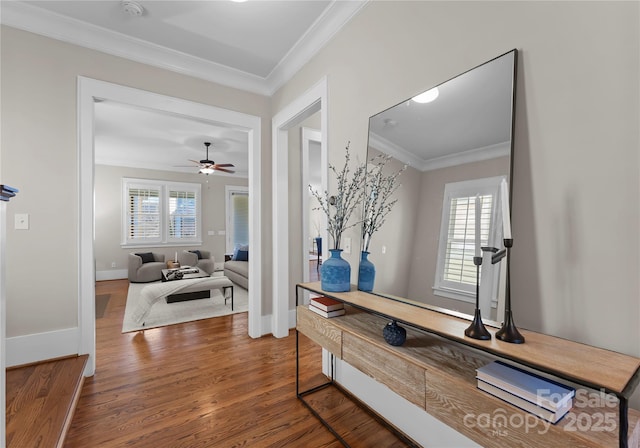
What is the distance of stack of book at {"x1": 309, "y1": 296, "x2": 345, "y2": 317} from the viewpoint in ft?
6.18

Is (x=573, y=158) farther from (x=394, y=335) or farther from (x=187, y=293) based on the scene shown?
(x=187, y=293)

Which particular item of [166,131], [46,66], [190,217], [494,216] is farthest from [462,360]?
[190,217]

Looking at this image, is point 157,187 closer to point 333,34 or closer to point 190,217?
point 190,217

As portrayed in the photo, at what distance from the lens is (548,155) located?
3.73ft

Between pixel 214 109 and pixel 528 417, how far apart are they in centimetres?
339

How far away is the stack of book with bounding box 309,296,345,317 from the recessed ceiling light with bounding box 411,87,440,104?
1328 mm

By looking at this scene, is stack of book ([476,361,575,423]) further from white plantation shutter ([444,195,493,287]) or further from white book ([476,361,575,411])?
white plantation shutter ([444,195,493,287])

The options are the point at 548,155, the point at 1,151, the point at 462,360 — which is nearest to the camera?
the point at 548,155

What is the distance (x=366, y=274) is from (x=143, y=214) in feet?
23.0

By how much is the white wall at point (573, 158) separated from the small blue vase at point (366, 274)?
83 cm

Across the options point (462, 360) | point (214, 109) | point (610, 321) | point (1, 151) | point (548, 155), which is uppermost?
point (214, 109)

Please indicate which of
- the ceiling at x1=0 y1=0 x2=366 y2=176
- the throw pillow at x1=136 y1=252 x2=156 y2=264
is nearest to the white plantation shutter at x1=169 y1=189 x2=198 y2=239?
the throw pillow at x1=136 y1=252 x2=156 y2=264

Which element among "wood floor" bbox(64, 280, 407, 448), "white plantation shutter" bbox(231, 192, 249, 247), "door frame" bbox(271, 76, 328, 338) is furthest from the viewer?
"white plantation shutter" bbox(231, 192, 249, 247)

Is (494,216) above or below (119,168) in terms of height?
below
